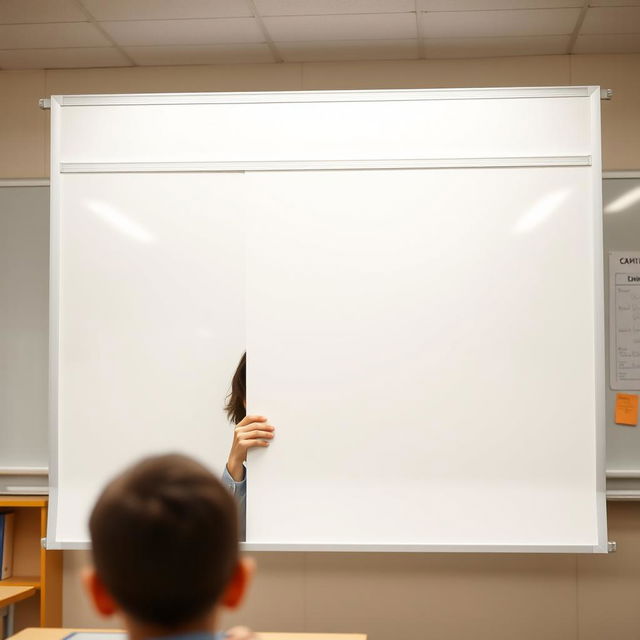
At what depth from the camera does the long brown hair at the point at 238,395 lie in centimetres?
272

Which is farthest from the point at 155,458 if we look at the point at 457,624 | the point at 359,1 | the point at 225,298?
the point at 457,624

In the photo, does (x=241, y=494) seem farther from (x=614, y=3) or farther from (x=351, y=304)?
(x=614, y=3)

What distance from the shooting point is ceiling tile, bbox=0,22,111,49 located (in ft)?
10.2

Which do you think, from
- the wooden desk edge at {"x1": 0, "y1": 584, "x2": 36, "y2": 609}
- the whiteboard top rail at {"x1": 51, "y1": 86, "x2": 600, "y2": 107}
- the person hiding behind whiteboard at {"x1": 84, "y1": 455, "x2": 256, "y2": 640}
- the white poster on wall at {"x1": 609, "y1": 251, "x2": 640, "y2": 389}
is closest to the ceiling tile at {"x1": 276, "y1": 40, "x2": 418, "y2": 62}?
the whiteboard top rail at {"x1": 51, "y1": 86, "x2": 600, "y2": 107}

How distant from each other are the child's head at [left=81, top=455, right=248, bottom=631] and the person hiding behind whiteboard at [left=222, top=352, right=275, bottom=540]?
62.3 inches

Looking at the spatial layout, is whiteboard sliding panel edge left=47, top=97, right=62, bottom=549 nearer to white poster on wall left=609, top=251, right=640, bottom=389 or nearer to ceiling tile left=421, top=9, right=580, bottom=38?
ceiling tile left=421, top=9, right=580, bottom=38

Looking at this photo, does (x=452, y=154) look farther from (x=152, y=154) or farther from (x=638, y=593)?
(x=638, y=593)

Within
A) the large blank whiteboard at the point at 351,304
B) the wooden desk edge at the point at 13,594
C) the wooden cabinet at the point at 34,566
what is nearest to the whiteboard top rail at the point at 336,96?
the large blank whiteboard at the point at 351,304

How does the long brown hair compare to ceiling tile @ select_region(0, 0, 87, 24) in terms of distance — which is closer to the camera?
the long brown hair

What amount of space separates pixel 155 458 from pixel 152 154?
192cm

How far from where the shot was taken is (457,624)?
3330mm

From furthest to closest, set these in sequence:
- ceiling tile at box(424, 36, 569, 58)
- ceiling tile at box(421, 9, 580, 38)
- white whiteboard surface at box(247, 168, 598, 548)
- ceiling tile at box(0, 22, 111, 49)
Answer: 1. ceiling tile at box(424, 36, 569, 58)
2. ceiling tile at box(0, 22, 111, 49)
3. ceiling tile at box(421, 9, 580, 38)
4. white whiteboard surface at box(247, 168, 598, 548)

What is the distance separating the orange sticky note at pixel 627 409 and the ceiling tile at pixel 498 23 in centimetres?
148

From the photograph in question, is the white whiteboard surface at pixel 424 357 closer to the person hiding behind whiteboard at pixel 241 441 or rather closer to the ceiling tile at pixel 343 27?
the person hiding behind whiteboard at pixel 241 441
